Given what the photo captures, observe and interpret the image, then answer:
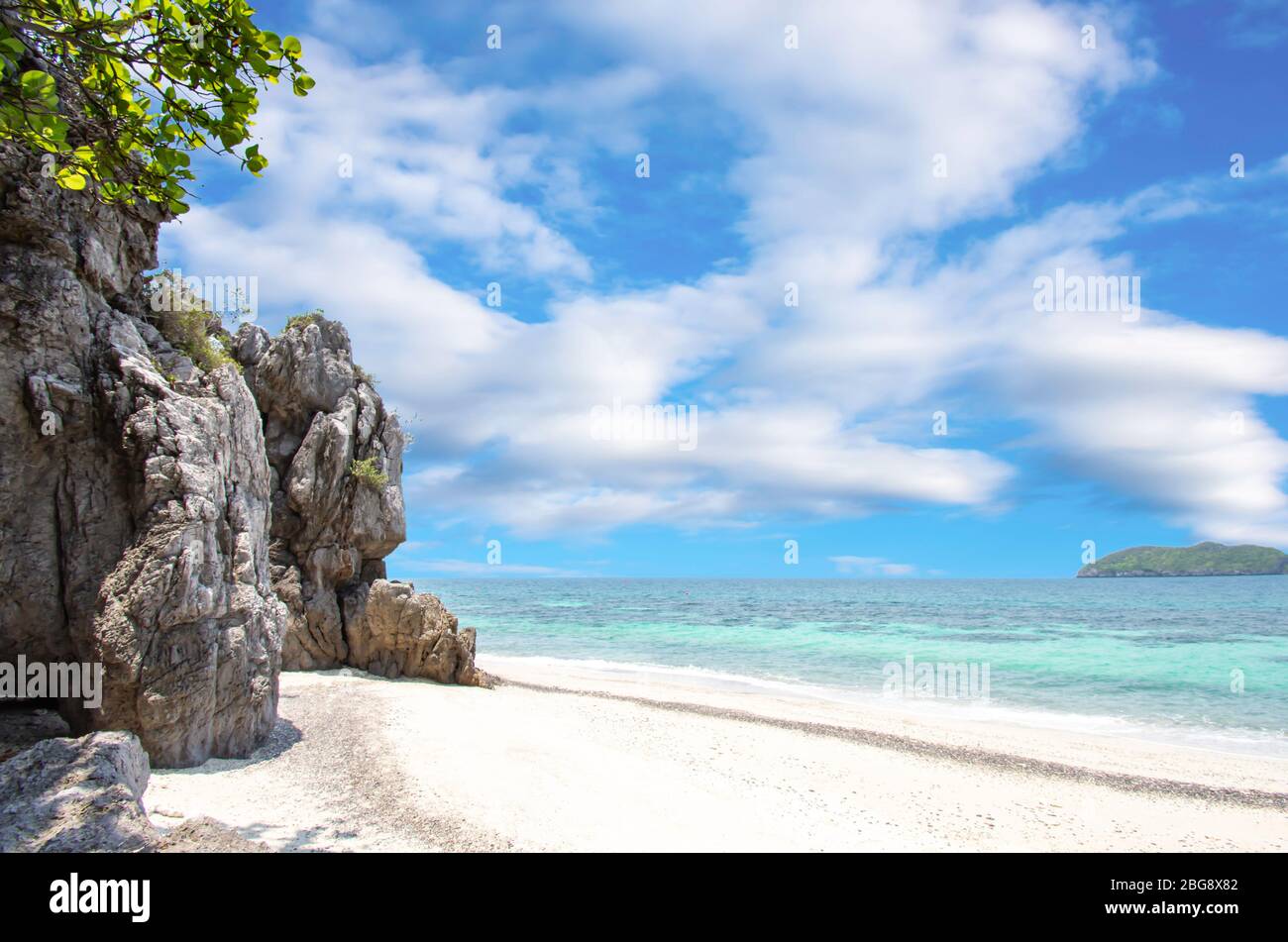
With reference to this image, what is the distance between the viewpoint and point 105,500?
9.78m

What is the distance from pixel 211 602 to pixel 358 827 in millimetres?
4376

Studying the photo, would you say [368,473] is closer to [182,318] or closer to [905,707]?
[182,318]

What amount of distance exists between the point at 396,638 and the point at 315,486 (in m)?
5.54

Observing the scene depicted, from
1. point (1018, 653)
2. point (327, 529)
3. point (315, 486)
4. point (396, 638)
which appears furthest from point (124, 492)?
point (1018, 653)

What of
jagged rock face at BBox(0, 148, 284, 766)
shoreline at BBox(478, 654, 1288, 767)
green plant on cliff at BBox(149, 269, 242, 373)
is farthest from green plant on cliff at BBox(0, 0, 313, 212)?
shoreline at BBox(478, 654, 1288, 767)

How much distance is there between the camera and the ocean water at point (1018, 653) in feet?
74.6

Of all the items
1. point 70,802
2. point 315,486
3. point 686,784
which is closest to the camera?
point 70,802

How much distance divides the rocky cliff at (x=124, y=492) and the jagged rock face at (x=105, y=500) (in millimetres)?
21

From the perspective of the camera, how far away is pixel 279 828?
26.3ft

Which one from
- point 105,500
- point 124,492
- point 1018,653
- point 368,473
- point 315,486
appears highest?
point 368,473

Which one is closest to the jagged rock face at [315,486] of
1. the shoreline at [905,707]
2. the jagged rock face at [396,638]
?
the jagged rock face at [396,638]

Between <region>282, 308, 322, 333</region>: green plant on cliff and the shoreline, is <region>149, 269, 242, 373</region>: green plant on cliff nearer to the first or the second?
<region>282, 308, 322, 333</region>: green plant on cliff
